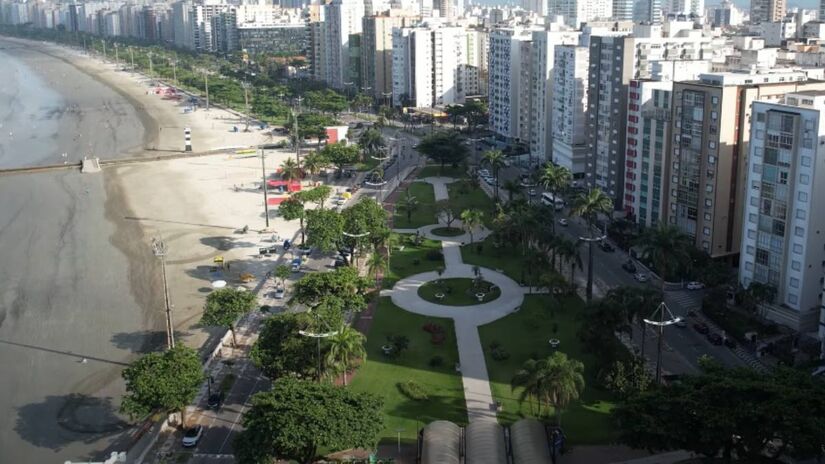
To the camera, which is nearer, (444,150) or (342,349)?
(342,349)

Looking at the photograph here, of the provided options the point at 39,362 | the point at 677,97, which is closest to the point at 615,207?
the point at 677,97

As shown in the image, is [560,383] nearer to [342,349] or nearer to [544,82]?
[342,349]

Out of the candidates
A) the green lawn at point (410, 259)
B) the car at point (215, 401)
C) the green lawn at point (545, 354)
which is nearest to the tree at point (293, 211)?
the green lawn at point (410, 259)

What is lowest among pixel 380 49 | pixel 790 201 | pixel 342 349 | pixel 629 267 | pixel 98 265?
pixel 98 265

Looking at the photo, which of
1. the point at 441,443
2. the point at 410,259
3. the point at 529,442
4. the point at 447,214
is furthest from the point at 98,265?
the point at 529,442

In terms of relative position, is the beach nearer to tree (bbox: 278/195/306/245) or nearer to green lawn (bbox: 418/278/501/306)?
tree (bbox: 278/195/306/245)
